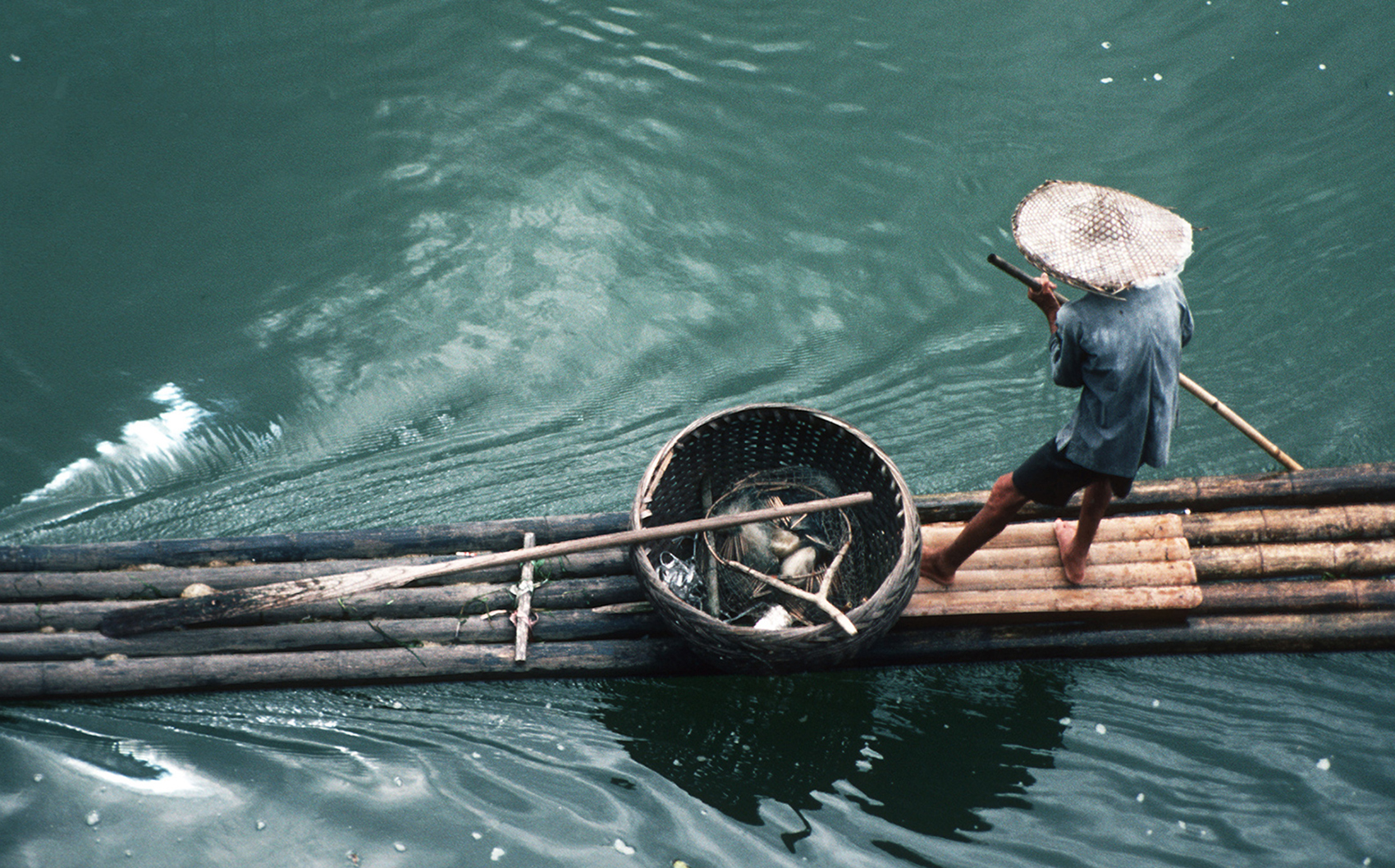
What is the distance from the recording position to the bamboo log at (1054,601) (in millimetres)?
3199

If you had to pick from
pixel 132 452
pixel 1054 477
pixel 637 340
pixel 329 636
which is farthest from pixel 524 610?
pixel 132 452

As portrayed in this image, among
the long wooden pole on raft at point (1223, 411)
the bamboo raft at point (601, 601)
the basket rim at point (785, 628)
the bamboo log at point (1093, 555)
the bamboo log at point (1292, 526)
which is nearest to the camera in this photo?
the basket rim at point (785, 628)

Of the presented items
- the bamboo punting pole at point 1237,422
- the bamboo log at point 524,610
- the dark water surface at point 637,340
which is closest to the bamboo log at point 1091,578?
the dark water surface at point 637,340

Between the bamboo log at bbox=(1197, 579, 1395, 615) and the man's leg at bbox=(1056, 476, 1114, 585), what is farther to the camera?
the bamboo log at bbox=(1197, 579, 1395, 615)

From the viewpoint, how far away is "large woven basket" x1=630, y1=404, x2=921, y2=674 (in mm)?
2773

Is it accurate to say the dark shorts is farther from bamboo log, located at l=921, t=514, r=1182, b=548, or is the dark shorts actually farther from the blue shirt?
bamboo log, located at l=921, t=514, r=1182, b=548

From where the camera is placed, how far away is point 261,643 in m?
3.26

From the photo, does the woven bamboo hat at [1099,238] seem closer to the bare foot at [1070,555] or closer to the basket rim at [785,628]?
the basket rim at [785,628]

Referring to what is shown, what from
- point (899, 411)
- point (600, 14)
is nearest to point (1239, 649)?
point (899, 411)

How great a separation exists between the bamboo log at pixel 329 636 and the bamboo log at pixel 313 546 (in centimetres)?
27

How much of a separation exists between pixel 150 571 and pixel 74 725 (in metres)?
0.57

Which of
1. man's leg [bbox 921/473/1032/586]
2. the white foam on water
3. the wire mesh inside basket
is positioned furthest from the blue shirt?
the white foam on water

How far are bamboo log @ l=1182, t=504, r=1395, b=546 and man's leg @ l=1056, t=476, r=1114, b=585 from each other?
50cm

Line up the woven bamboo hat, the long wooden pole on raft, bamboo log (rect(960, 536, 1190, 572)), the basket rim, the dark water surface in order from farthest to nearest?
bamboo log (rect(960, 536, 1190, 572)) → the dark water surface → the long wooden pole on raft → the basket rim → the woven bamboo hat
